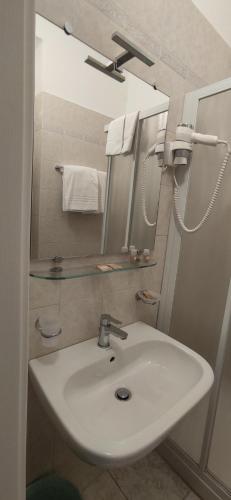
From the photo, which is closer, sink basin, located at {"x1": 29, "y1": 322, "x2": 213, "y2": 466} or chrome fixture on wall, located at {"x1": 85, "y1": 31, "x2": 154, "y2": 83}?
sink basin, located at {"x1": 29, "y1": 322, "x2": 213, "y2": 466}

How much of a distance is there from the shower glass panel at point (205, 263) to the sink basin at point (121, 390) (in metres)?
0.22

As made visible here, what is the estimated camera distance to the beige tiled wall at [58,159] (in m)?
0.76

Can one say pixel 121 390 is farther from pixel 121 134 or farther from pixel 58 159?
pixel 121 134

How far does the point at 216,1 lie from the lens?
1.23m

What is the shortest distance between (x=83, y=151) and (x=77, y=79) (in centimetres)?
22

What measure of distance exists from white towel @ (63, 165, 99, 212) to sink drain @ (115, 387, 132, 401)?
70 cm

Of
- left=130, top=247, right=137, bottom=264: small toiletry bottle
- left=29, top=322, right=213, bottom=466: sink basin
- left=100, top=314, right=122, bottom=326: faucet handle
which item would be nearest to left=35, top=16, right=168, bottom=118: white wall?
left=130, top=247, right=137, bottom=264: small toiletry bottle

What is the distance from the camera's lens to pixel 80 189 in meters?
0.87

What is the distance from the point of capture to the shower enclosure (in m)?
1.08

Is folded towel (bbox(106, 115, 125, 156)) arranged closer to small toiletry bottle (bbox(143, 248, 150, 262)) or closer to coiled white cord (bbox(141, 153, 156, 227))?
coiled white cord (bbox(141, 153, 156, 227))

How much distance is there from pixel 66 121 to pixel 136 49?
1.11ft

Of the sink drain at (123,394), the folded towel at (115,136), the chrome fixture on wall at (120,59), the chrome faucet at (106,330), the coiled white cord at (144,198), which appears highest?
the chrome fixture on wall at (120,59)

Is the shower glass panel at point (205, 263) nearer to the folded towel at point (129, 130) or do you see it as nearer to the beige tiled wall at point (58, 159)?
the folded towel at point (129, 130)

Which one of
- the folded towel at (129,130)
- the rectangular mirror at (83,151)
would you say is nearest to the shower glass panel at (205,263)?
the rectangular mirror at (83,151)
